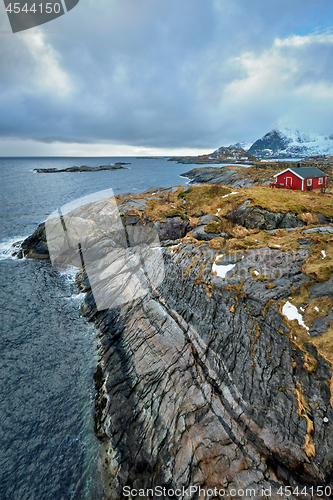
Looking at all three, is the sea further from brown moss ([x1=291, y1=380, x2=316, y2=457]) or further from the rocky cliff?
brown moss ([x1=291, y1=380, x2=316, y2=457])

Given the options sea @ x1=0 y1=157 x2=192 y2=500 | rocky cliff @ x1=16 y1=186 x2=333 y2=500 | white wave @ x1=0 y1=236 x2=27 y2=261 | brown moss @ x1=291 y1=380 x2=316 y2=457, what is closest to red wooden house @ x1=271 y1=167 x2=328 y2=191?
rocky cliff @ x1=16 y1=186 x2=333 y2=500

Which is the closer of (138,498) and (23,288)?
(138,498)

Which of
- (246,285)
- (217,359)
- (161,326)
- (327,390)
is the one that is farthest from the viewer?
(161,326)

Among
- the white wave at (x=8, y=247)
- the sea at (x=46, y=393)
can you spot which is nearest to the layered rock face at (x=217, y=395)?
the sea at (x=46, y=393)

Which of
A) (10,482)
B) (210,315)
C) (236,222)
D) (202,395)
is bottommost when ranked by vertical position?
(10,482)

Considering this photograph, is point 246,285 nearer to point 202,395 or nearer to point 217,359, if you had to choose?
point 217,359

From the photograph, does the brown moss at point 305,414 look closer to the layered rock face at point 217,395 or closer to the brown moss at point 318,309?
the layered rock face at point 217,395

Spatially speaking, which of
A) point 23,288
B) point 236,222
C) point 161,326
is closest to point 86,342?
point 161,326
